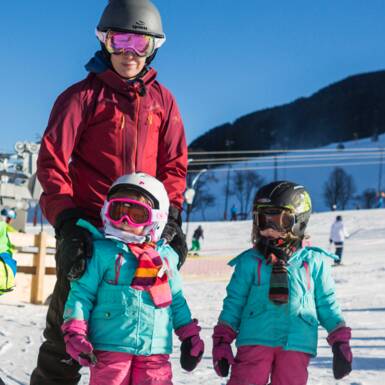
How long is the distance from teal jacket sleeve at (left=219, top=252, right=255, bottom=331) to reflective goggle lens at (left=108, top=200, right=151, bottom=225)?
0.62m

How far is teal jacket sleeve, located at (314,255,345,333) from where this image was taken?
10.6ft

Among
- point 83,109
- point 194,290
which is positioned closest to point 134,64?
point 83,109

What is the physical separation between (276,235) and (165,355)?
0.84 m

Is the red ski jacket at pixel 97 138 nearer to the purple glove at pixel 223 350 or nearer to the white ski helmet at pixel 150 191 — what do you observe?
the white ski helmet at pixel 150 191

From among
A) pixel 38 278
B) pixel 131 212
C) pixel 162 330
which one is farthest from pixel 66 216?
pixel 38 278

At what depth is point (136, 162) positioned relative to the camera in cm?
314

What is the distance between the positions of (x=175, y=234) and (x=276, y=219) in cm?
54

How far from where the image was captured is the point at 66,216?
9.45 ft

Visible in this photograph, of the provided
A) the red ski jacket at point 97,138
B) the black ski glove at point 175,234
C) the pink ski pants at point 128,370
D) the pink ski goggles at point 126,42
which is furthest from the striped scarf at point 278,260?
the pink ski goggles at point 126,42

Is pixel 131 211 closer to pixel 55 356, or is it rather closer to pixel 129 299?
pixel 129 299

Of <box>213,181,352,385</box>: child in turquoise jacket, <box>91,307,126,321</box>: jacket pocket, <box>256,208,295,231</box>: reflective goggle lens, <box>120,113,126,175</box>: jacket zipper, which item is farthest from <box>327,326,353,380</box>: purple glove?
<box>120,113,126,175</box>: jacket zipper

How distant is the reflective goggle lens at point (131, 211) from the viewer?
292 centimetres

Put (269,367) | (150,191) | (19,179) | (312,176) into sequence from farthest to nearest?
(312,176) → (19,179) → (269,367) → (150,191)

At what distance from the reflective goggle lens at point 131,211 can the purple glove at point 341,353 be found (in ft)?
3.48
